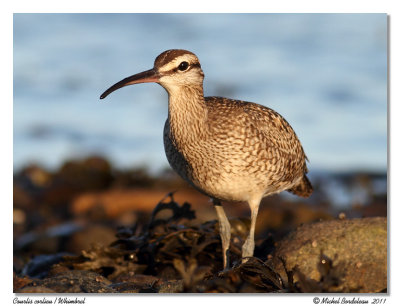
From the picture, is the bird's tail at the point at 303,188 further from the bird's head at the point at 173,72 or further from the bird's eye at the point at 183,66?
the bird's eye at the point at 183,66

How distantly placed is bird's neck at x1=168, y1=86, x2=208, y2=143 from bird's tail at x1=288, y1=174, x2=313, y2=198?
2.00 metres

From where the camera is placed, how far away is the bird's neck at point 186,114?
6670 millimetres

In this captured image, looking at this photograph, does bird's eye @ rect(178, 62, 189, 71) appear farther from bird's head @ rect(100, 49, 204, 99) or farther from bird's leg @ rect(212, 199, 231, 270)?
bird's leg @ rect(212, 199, 231, 270)

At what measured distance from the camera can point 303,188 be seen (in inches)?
324

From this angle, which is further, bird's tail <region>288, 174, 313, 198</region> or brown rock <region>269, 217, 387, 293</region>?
bird's tail <region>288, 174, 313, 198</region>

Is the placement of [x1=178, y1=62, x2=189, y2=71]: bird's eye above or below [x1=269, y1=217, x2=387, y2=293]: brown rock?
above

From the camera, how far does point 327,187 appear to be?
1309 cm

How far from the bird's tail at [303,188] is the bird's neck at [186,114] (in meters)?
2.00

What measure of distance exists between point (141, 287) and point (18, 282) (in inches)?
50.2

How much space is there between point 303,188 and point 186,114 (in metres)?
2.30

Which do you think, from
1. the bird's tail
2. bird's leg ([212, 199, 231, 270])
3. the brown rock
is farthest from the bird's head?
the bird's tail

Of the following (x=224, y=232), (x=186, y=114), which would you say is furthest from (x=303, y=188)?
(x=186, y=114)

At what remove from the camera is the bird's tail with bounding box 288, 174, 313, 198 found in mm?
8188
